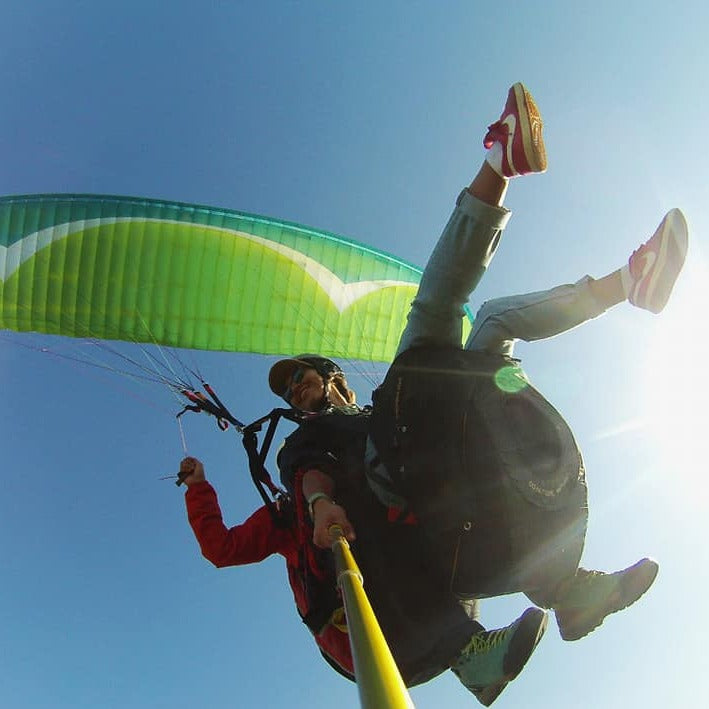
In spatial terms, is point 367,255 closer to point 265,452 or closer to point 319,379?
point 319,379

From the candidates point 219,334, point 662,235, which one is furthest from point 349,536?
point 219,334

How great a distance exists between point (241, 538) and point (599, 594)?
5.11 ft

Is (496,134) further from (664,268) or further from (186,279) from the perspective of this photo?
(186,279)

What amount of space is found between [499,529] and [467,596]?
435 millimetres

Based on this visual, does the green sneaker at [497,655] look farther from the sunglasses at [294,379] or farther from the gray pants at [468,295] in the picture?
the sunglasses at [294,379]

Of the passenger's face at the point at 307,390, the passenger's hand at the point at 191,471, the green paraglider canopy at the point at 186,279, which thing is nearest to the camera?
the passenger's hand at the point at 191,471

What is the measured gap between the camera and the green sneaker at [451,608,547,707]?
2.21 metres

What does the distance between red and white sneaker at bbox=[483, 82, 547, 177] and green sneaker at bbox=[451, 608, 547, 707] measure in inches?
60.3

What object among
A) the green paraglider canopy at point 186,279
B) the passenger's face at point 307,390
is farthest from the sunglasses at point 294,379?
the green paraglider canopy at point 186,279

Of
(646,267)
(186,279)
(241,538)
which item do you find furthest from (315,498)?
(186,279)

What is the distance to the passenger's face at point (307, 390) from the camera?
3426 millimetres

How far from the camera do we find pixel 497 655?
7.57 ft

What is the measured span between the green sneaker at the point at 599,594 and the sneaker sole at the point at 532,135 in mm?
1517

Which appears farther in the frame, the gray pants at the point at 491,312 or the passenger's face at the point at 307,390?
the passenger's face at the point at 307,390
